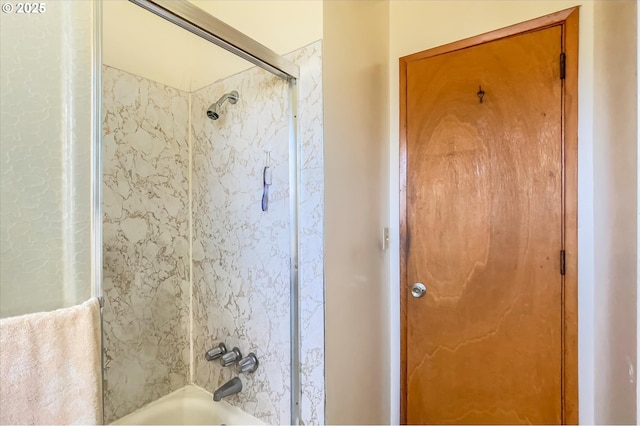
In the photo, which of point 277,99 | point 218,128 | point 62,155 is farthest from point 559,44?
point 62,155

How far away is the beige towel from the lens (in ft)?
1.75

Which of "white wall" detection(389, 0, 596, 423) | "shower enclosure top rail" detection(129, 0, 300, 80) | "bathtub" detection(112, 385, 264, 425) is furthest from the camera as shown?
"bathtub" detection(112, 385, 264, 425)

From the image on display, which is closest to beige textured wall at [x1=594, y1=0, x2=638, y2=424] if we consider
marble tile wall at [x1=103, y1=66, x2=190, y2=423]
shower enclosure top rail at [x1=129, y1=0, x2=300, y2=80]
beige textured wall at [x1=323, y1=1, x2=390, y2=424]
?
beige textured wall at [x1=323, y1=1, x2=390, y2=424]

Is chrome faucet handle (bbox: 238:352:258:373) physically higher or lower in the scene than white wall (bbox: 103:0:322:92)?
lower

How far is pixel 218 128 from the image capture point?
60.4 inches

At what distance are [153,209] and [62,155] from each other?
913 millimetres

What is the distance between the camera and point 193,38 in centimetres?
160

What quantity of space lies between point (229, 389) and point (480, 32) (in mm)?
2057

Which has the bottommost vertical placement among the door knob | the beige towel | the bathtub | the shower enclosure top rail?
the bathtub

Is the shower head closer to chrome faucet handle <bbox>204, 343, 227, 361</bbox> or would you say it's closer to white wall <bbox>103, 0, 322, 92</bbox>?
white wall <bbox>103, 0, 322, 92</bbox>

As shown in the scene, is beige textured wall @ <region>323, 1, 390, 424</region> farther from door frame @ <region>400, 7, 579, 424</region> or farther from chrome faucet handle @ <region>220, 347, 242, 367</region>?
door frame @ <region>400, 7, 579, 424</region>

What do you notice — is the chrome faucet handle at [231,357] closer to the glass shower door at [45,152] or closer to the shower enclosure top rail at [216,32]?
the glass shower door at [45,152]

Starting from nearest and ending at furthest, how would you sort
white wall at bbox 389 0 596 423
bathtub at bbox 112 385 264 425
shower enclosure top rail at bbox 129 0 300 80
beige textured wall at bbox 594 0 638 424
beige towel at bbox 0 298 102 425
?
1. beige towel at bbox 0 298 102 425
2. shower enclosure top rail at bbox 129 0 300 80
3. beige textured wall at bbox 594 0 638 424
4. white wall at bbox 389 0 596 423
5. bathtub at bbox 112 385 264 425

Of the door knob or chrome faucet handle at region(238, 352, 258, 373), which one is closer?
chrome faucet handle at region(238, 352, 258, 373)
